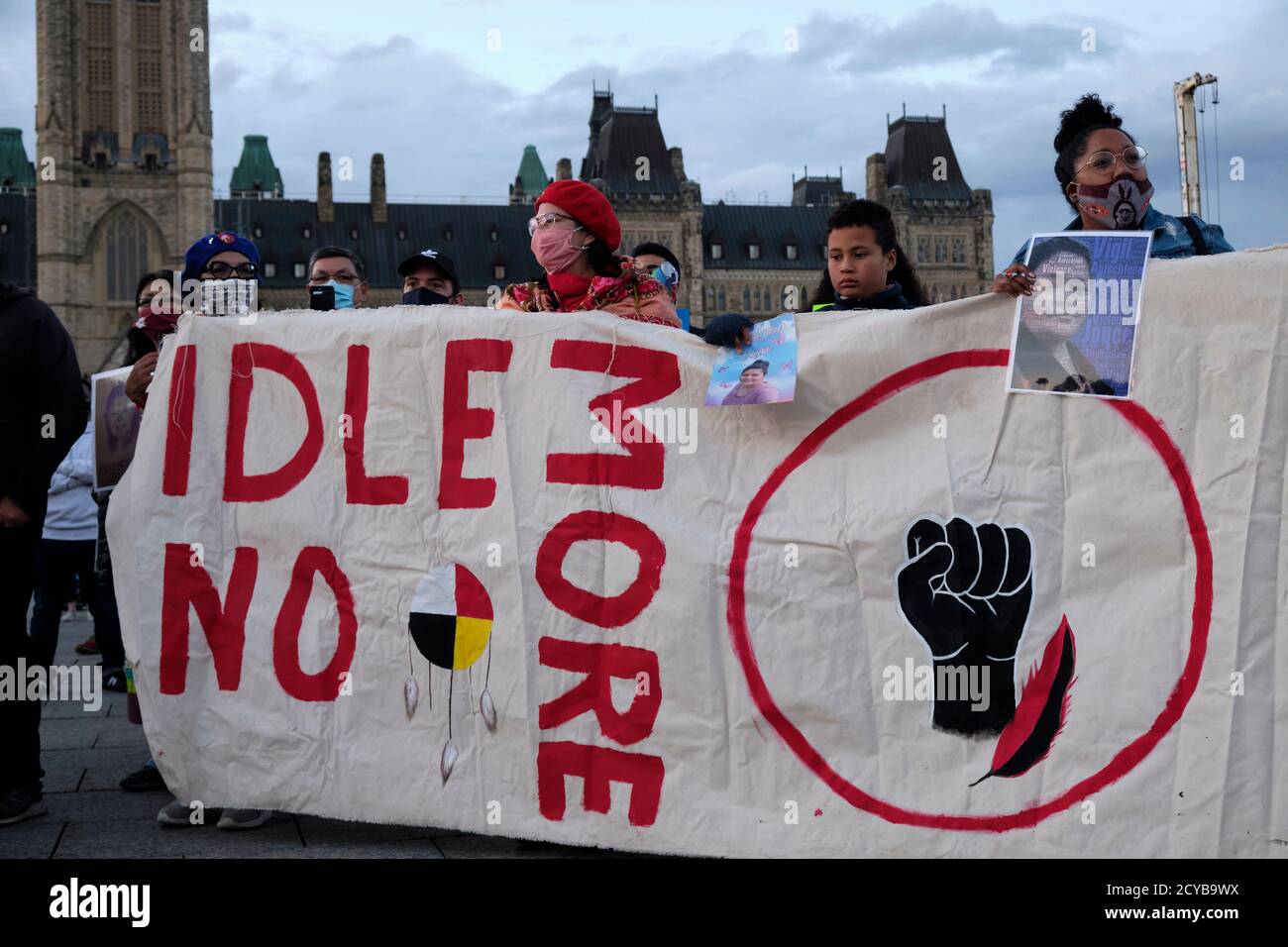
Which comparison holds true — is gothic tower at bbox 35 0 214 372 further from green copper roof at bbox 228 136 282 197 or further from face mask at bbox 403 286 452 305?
face mask at bbox 403 286 452 305

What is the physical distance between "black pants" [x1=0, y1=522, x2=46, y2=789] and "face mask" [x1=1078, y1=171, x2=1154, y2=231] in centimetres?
333

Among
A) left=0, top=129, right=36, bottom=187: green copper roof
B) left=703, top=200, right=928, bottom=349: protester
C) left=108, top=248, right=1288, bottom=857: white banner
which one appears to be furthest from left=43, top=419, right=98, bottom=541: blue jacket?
left=0, top=129, right=36, bottom=187: green copper roof

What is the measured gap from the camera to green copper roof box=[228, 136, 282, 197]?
314 ft

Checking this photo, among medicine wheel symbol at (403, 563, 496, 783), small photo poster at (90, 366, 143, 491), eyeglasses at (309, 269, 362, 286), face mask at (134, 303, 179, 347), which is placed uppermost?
eyeglasses at (309, 269, 362, 286)

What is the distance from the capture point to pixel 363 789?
164 inches

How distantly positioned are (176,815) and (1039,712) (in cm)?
252

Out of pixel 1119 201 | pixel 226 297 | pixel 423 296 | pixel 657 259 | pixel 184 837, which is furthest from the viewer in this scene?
pixel 657 259

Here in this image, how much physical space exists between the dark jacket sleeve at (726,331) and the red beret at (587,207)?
2.05 ft

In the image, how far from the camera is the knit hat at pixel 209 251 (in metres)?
5.18

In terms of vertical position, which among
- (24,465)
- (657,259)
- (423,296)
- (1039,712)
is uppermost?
(657,259)

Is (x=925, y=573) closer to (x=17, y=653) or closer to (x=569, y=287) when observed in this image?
(x=569, y=287)

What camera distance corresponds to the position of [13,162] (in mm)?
89188

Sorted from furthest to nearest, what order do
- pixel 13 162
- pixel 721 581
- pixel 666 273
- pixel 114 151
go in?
pixel 13 162 → pixel 114 151 → pixel 666 273 → pixel 721 581

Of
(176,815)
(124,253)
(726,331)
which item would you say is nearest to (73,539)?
(176,815)
